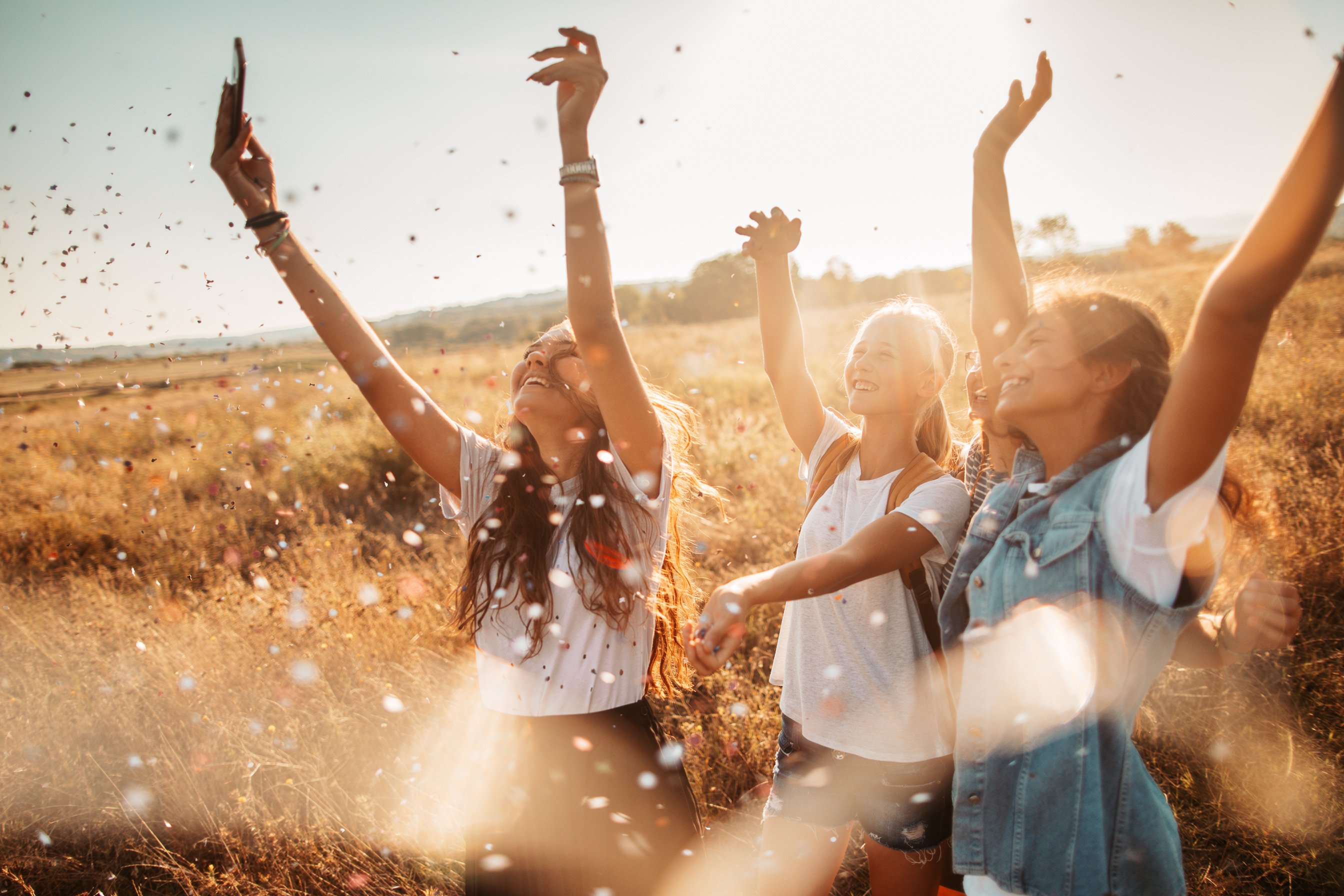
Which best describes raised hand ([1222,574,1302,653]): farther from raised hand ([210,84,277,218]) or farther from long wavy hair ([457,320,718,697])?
raised hand ([210,84,277,218])

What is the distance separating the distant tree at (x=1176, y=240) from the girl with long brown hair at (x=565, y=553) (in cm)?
4446

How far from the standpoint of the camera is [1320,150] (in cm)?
98

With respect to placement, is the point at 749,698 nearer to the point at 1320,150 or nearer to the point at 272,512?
the point at 1320,150

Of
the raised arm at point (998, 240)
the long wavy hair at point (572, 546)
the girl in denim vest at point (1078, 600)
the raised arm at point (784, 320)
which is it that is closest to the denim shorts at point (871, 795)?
the girl in denim vest at point (1078, 600)

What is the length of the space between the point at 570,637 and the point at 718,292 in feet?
18.9

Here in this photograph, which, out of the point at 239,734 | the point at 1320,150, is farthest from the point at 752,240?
the point at 239,734

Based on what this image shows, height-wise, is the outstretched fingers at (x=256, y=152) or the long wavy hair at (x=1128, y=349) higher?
the outstretched fingers at (x=256, y=152)

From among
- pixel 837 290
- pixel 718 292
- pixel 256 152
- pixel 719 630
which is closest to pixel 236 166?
pixel 256 152

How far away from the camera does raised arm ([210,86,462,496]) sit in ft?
6.41

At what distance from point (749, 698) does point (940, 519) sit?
2197mm

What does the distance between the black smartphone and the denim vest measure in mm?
2372

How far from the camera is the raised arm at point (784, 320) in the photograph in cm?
232

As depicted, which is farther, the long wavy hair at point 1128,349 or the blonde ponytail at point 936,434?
the blonde ponytail at point 936,434

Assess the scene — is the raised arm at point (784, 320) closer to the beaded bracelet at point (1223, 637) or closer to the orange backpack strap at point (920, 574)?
the orange backpack strap at point (920, 574)
